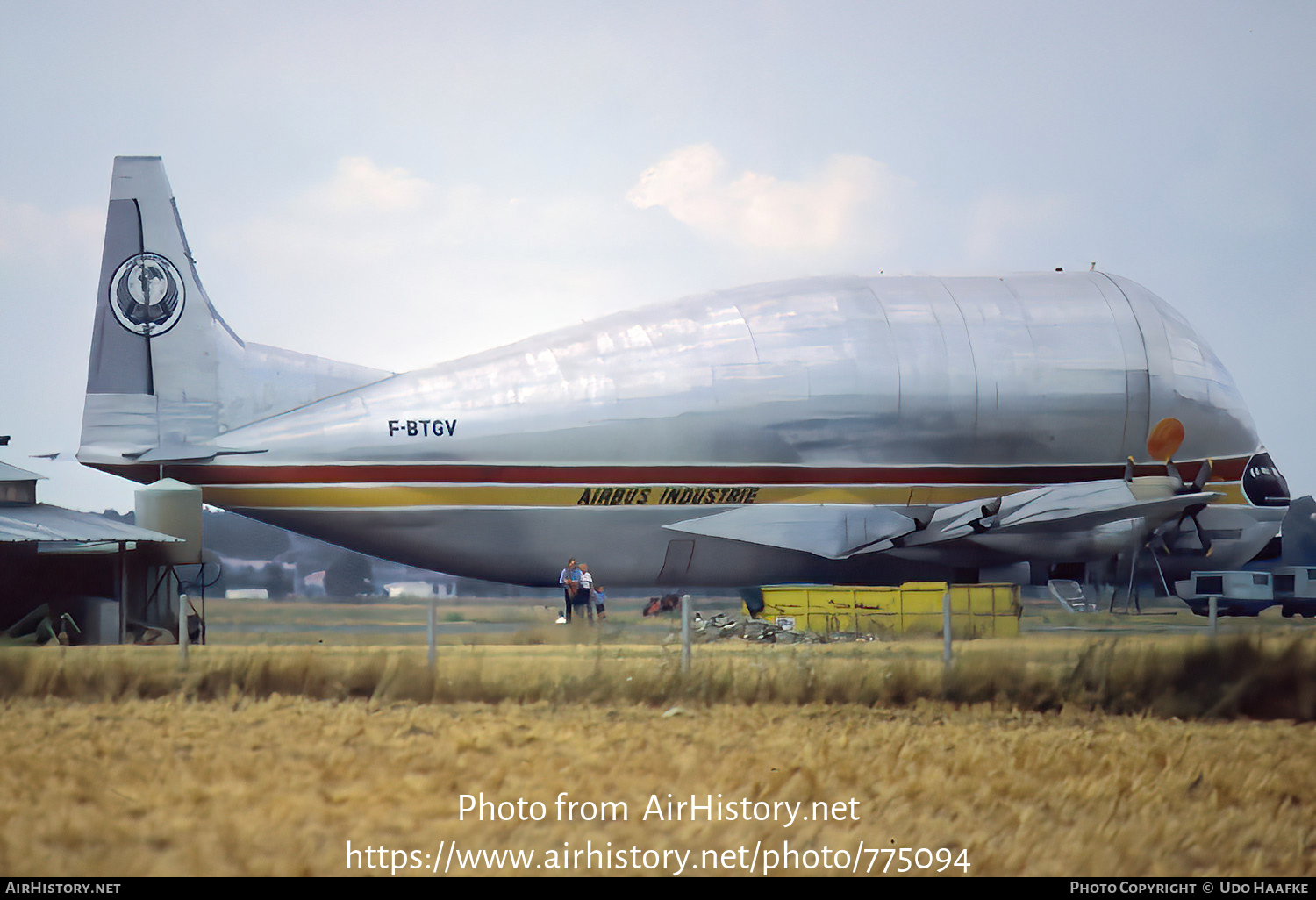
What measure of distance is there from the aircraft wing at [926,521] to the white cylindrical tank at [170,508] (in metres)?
8.36

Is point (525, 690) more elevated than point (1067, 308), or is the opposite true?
point (1067, 308)

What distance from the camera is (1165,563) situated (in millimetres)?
23406

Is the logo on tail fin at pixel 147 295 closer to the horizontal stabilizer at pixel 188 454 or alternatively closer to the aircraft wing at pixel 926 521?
the horizontal stabilizer at pixel 188 454

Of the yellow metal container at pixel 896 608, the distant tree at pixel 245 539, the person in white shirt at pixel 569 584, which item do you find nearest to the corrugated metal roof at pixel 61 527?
the person in white shirt at pixel 569 584

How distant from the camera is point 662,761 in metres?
9.11

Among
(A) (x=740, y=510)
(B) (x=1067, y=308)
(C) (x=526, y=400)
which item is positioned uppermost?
(B) (x=1067, y=308)

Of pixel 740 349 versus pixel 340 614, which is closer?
pixel 740 349

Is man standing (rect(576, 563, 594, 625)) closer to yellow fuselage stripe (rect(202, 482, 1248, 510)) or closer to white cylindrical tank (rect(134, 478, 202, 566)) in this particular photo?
yellow fuselage stripe (rect(202, 482, 1248, 510))

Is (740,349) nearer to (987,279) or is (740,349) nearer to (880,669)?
(987,279)

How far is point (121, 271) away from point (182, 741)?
14.3 m

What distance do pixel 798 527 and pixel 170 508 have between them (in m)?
11.0

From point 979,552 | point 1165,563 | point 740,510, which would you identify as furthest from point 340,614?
point 1165,563

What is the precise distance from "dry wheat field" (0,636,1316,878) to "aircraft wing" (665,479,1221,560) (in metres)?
6.14
